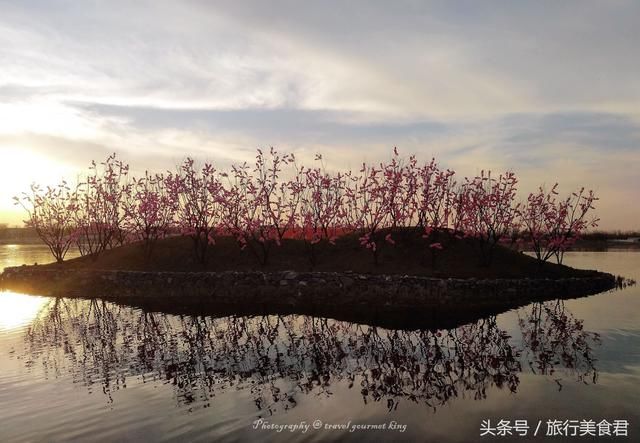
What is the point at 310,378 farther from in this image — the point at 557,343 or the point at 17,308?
the point at 17,308

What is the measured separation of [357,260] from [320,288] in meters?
6.15

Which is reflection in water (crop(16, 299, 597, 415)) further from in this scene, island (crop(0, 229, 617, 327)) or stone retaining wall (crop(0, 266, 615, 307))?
stone retaining wall (crop(0, 266, 615, 307))

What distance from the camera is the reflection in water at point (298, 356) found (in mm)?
14297

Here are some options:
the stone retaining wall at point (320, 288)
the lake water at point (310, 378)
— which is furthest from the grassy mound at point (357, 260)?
the lake water at point (310, 378)

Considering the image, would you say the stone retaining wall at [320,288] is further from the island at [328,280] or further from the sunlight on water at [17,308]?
the sunlight on water at [17,308]

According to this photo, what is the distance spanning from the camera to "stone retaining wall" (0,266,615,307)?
3216 centimetres

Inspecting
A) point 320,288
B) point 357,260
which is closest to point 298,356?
point 320,288

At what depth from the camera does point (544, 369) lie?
15.9 meters

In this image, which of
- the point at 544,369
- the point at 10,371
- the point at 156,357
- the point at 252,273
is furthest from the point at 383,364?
the point at 252,273

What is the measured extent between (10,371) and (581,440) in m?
17.7

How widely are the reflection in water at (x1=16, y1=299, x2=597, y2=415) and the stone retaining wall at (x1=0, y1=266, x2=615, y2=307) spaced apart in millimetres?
6321

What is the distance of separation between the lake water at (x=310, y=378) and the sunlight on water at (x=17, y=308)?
177 centimetres

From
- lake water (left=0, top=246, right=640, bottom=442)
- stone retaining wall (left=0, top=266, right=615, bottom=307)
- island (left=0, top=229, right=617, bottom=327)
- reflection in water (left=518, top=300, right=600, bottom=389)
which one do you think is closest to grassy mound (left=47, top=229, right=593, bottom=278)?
island (left=0, top=229, right=617, bottom=327)

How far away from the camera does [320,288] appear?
34281 millimetres
